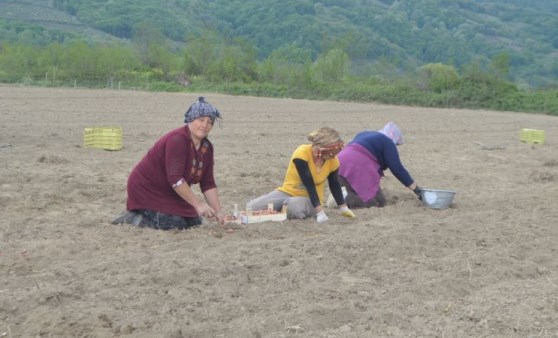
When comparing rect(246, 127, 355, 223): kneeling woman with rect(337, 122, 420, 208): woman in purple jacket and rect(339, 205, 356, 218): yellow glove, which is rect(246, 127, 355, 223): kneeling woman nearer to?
rect(339, 205, 356, 218): yellow glove

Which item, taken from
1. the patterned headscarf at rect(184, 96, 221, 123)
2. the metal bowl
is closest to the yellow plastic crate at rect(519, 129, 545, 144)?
the metal bowl

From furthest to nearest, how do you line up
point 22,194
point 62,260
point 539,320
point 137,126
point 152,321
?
1. point 137,126
2. point 22,194
3. point 62,260
4. point 539,320
5. point 152,321

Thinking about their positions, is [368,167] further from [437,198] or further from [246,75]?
[246,75]

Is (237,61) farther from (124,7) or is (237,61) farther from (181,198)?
(124,7)

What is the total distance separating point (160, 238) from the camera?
243 inches

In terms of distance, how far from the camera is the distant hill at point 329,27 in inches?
4230

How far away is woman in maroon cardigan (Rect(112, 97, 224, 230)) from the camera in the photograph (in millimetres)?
6289

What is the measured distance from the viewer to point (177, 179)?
628cm

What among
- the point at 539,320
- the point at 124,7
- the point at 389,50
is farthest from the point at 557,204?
the point at 124,7

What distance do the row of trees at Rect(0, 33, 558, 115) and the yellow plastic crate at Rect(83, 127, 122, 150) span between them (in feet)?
102

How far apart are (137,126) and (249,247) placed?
12302 mm

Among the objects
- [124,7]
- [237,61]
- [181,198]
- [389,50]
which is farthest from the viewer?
[124,7]

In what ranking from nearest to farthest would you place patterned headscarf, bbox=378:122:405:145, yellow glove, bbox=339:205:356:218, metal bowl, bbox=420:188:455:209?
yellow glove, bbox=339:205:356:218 < metal bowl, bbox=420:188:455:209 < patterned headscarf, bbox=378:122:405:145

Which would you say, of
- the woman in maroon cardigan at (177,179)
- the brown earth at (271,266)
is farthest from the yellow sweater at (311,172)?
the woman in maroon cardigan at (177,179)
